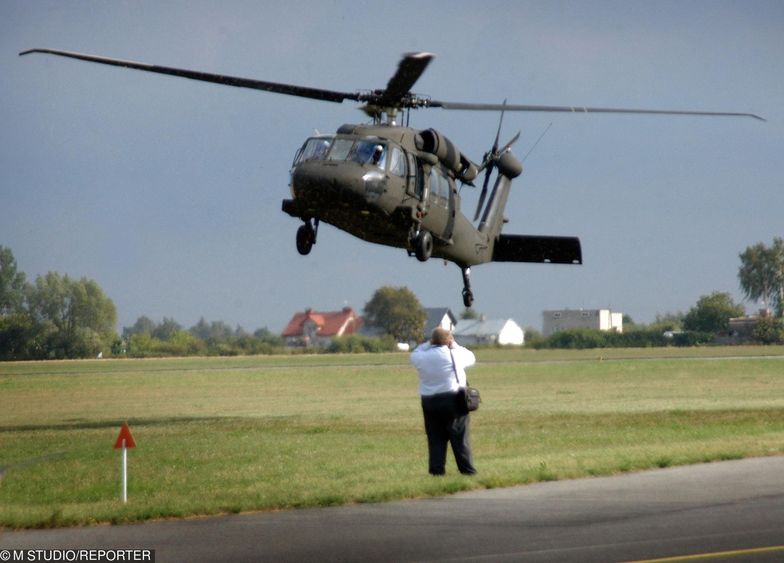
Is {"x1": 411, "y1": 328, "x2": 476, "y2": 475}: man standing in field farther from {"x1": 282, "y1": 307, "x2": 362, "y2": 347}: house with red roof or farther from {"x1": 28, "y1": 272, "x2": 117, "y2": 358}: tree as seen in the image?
{"x1": 282, "y1": 307, "x2": 362, "y2": 347}: house with red roof

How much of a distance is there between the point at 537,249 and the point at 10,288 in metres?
44.4

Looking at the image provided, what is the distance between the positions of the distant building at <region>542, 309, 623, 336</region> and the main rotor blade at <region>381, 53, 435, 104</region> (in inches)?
3399

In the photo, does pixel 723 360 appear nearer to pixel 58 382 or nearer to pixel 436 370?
pixel 58 382

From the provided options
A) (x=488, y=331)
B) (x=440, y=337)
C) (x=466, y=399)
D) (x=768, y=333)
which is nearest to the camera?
(x=466, y=399)

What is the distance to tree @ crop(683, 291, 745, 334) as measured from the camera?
120 meters

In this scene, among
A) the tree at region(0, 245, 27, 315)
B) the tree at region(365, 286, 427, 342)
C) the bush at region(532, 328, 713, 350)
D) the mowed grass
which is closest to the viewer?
the mowed grass

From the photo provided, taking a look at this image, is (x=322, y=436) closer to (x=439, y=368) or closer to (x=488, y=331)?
(x=439, y=368)

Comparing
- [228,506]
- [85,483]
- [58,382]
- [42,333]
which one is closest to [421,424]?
[85,483]

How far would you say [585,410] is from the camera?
1325 inches

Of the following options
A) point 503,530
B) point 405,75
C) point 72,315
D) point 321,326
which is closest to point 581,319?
point 321,326

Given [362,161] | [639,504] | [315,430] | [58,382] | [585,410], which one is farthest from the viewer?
[58,382]

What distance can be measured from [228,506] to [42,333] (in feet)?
197

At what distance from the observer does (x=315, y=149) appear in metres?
24.7

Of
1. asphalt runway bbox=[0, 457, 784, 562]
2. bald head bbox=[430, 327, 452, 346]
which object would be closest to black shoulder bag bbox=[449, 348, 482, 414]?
bald head bbox=[430, 327, 452, 346]
